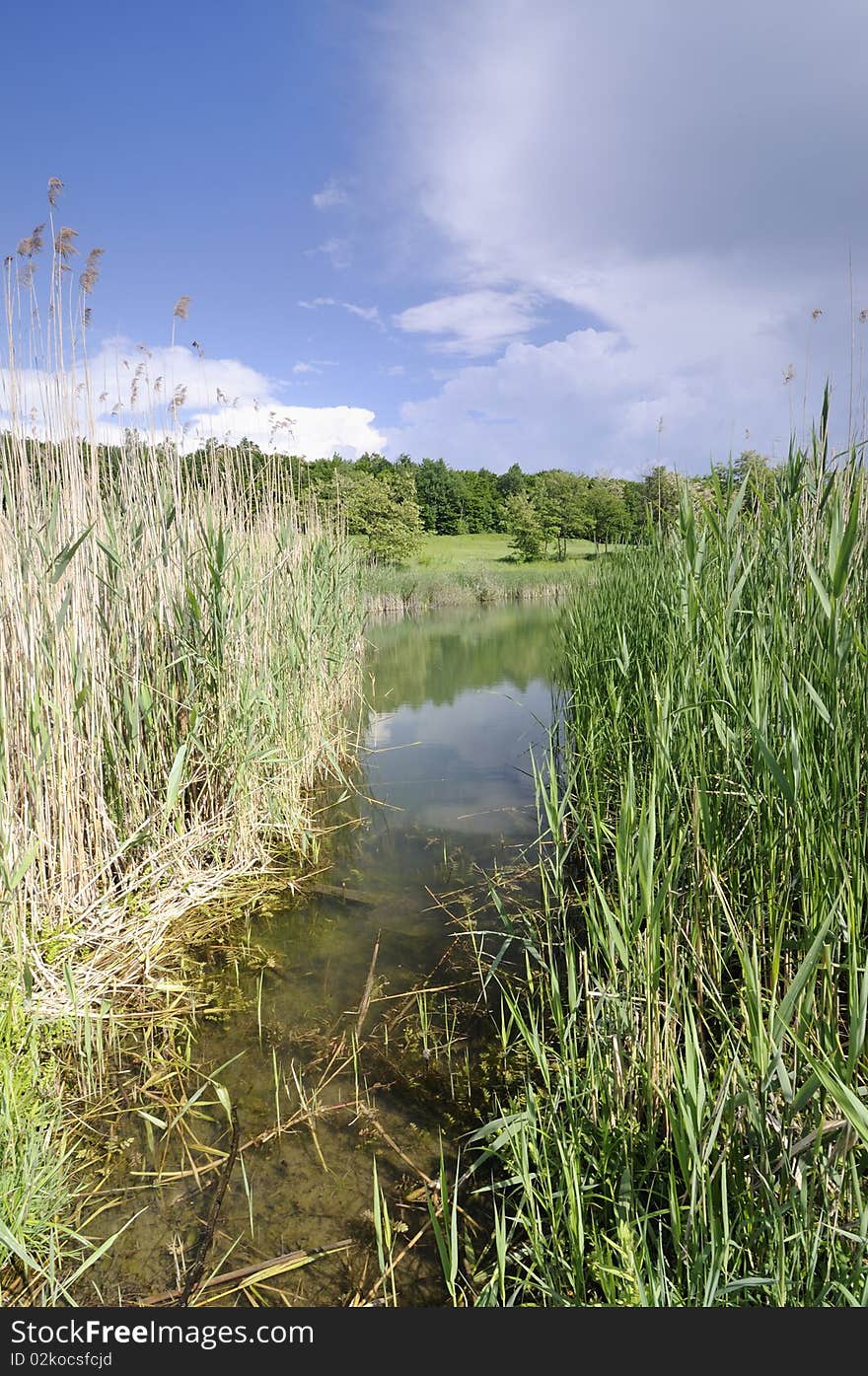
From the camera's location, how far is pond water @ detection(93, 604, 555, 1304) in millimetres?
1673

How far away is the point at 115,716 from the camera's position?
308 centimetres

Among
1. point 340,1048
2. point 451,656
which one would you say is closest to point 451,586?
point 451,656

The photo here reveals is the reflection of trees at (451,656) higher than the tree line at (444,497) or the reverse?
the reverse

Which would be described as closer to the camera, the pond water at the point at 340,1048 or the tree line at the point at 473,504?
the pond water at the point at 340,1048

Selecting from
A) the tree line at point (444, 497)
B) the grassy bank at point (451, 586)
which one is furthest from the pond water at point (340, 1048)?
the grassy bank at point (451, 586)

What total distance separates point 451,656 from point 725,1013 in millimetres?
10735

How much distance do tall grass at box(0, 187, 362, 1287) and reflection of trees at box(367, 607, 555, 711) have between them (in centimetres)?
448

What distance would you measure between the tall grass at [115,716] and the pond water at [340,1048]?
0.33 meters

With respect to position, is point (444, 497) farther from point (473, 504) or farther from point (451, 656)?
point (451, 656)

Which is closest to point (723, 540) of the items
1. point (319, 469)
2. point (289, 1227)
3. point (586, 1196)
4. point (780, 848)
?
point (780, 848)

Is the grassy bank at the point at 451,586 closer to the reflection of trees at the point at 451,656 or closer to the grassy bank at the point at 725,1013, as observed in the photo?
the reflection of trees at the point at 451,656

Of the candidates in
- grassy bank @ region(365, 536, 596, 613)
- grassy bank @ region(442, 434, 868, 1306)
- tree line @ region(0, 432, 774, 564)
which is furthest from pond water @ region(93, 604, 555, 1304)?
grassy bank @ region(365, 536, 596, 613)

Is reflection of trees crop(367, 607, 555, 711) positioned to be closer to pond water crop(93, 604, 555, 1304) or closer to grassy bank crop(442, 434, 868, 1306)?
pond water crop(93, 604, 555, 1304)

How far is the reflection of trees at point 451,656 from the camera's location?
9307 mm
